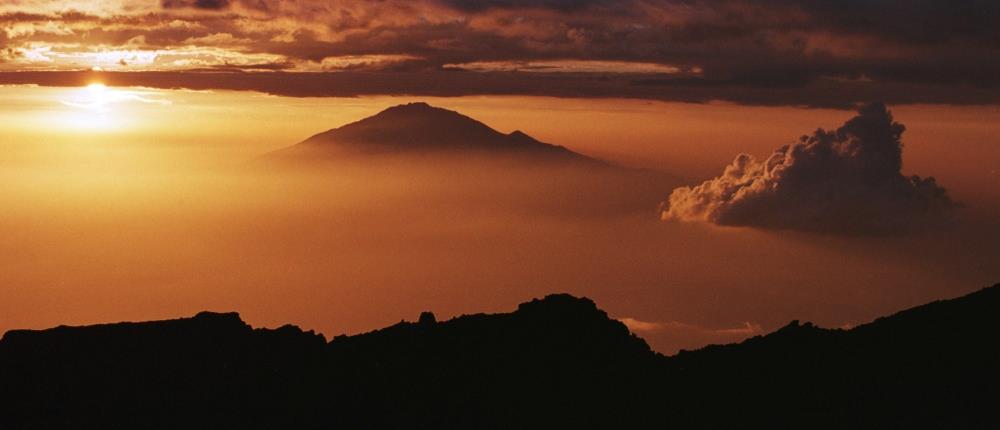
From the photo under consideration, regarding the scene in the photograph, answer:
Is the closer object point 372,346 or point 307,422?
point 307,422

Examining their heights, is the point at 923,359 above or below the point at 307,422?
above

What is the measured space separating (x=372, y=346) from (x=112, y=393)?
14145 millimetres

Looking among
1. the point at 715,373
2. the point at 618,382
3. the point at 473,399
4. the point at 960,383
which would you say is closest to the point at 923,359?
the point at 960,383

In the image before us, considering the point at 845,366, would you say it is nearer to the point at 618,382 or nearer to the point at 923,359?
the point at 923,359

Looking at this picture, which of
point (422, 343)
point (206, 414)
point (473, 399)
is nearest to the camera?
point (206, 414)

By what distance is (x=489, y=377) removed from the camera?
191 feet

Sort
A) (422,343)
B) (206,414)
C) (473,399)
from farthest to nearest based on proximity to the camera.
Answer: (422,343) < (473,399) < (206,414)

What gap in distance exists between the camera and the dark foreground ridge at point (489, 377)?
53.1m

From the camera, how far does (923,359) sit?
57750mm

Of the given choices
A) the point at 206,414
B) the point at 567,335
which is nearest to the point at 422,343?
the point at 567,335

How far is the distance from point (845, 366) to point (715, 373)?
21.4 ft

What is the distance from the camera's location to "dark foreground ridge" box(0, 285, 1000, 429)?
53125 millimetres

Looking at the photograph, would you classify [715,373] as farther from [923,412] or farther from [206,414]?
[206,414]

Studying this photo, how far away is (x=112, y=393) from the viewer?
53.4m
